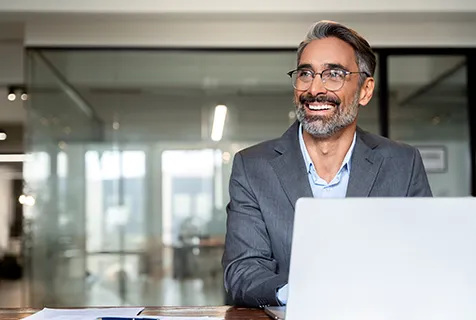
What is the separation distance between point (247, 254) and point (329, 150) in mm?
460

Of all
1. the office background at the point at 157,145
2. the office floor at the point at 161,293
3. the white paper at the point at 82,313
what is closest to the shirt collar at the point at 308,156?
the white paper at the point at 82,313

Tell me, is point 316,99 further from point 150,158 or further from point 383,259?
point 150,158

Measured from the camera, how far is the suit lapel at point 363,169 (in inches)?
82.4

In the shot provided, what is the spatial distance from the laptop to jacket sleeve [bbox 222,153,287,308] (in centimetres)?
54

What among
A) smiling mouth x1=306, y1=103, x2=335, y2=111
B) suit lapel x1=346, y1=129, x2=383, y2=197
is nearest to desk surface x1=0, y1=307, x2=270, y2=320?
suit lapel x1=346, y1=129, x2=383, y2=197

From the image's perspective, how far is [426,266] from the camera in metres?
1.18

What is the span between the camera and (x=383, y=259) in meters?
1.18

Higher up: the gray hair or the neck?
the gray hair

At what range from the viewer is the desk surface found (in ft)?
5.66

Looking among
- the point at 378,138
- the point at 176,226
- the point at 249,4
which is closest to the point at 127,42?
the point at 249,4

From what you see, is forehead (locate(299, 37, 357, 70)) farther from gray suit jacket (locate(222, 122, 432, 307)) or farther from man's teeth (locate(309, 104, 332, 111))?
gray suit jacket (locate(222, 122, 432, 307))

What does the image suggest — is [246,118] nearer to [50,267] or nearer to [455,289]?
[50,267]

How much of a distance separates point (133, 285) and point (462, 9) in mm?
3330

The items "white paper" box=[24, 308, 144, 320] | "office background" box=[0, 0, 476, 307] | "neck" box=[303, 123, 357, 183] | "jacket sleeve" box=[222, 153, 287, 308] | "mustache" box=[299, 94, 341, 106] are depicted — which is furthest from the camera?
"office background" box=[0, 0, 476, 307]
